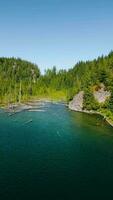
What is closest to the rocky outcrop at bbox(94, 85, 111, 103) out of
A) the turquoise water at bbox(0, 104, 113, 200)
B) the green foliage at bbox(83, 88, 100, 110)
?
the green foliage at bbox(83, 88, 100, 110)

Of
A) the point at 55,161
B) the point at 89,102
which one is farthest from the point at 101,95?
the point at 55,161

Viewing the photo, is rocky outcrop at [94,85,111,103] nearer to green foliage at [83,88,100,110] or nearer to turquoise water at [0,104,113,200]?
green foliage at [83,88,100,110]

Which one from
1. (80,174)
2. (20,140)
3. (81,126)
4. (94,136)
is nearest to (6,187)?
(80,174)

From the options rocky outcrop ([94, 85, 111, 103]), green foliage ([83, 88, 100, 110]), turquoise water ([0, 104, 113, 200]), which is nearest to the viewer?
turquoise water ([0, 104, 113, 200])

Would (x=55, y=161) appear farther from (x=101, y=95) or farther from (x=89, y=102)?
(x=101, y=95)

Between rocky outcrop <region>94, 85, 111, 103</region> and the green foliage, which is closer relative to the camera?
the green foliage

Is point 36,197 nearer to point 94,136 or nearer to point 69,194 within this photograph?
point 69,194

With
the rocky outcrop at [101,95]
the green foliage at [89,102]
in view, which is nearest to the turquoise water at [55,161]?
the green foliage at [89,102]

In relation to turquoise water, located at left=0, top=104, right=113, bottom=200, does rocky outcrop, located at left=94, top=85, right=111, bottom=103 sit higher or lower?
higher

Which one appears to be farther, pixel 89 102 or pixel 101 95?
pixel 101 95

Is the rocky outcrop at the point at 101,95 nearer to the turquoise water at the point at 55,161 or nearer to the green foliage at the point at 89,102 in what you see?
the green foliage at the point at 89,102
